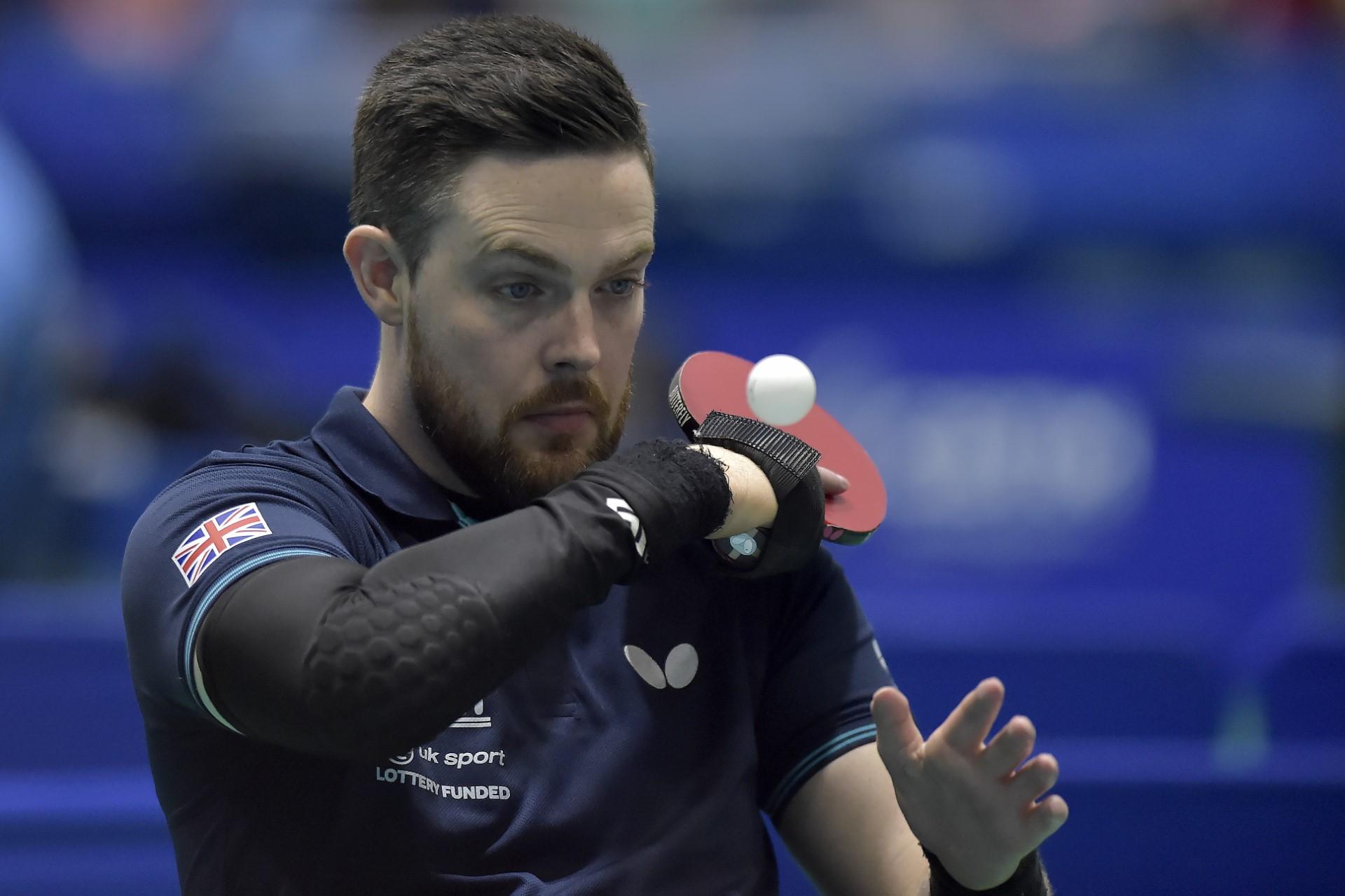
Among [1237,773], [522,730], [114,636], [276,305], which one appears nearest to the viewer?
[522,730]

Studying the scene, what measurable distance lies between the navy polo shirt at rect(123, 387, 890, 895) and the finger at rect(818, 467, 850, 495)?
5.6 inches

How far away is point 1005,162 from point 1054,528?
2.30 metres

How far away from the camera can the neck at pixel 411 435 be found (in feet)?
7.55

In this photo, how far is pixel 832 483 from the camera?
2.31m

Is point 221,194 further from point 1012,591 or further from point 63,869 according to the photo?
point 63,869

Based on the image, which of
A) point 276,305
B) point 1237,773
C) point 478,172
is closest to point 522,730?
point 478,172

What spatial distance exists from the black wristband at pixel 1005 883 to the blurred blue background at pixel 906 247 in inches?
172

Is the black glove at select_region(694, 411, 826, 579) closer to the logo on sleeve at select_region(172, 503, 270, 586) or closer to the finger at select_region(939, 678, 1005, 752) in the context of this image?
the finger at select_region(939, 678, 1005, 752)

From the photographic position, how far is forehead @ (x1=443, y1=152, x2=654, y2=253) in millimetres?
2119

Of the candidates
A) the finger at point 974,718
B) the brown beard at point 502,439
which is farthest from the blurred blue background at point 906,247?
the finger at point 974,718

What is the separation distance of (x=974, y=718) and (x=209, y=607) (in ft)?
2.93

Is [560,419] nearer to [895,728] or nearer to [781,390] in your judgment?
[781,390]

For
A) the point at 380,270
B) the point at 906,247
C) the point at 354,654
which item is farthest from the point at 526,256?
the point at 906,247

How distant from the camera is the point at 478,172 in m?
2.14
